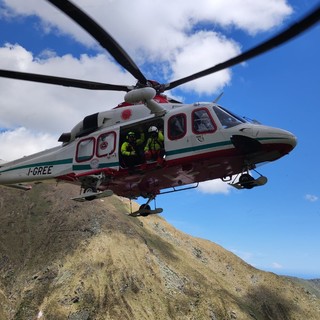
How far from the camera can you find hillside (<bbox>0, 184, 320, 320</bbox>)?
45750 mm

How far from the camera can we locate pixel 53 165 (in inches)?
706

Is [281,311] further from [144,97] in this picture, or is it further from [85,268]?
[144,97]

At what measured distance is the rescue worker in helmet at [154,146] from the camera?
14.9 meters

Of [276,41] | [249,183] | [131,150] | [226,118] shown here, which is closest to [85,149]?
[131,150]

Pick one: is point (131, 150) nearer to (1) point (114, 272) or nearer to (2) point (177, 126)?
(2) point (177, 126)

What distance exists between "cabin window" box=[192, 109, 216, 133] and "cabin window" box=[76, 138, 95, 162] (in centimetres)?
449

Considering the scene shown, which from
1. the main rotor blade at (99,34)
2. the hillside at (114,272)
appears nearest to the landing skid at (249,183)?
the main rotor blade at (99,34)

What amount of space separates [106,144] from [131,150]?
1360mm

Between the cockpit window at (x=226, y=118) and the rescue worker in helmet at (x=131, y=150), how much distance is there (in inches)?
118

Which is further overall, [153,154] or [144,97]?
[153,154]

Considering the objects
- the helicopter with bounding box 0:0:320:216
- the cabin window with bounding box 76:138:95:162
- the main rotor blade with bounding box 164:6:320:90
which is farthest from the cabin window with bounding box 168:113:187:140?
the cabin window with bounding box 76:138:95:162

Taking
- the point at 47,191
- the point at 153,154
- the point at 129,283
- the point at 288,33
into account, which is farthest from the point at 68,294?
the point at 288,33

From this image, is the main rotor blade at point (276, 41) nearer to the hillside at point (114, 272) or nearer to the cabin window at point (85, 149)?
the cabin window at point (85, 149)

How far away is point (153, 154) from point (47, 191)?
51513 millimetres
